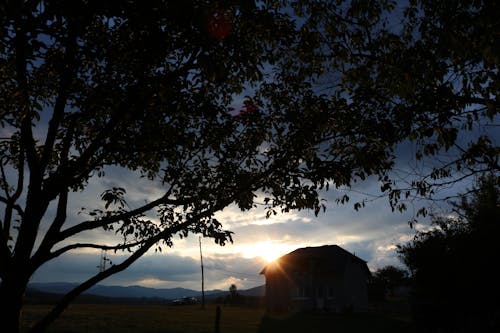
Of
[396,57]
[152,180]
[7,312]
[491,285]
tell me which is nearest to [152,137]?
[152,180]

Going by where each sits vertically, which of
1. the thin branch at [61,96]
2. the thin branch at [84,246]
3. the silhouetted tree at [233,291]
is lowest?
the silhouetted tree at [233,291]

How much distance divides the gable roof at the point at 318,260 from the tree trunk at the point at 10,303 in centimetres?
4658

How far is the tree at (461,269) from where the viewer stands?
1748 cm

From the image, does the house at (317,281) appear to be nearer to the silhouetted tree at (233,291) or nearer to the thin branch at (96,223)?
the silhouetted tree at (233,291)

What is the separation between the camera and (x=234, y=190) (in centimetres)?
895

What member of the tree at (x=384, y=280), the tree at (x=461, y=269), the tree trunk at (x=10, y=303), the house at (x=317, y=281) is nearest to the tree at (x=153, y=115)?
the tree trunk at (x=10, y=303)

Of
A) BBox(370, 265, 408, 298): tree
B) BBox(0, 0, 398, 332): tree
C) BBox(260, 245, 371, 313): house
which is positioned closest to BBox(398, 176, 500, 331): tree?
BBox(0, 0, 398, 332): tree

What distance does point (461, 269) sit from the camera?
18484mm

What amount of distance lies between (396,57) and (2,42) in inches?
287

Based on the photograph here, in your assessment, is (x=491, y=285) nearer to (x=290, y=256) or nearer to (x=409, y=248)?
(x=409, y=248)

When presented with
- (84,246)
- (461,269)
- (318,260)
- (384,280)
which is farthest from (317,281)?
(84,246)

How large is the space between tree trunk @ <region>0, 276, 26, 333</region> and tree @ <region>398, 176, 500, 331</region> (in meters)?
15.8

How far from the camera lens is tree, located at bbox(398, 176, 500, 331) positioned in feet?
57.4

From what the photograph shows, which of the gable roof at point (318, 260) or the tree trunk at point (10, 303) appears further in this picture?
the gable roof at point (318, 260)
